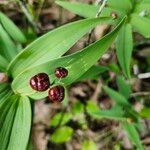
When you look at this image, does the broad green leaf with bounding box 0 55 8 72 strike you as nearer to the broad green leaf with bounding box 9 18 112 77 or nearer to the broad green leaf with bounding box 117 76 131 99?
the broad green leaf with bounding box 9 18 112 77

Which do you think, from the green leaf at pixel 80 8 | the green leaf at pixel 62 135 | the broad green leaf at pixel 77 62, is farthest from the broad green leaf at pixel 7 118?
the green leaf at pixel 62 135

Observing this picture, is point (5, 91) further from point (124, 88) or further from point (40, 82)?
point (124, 88)

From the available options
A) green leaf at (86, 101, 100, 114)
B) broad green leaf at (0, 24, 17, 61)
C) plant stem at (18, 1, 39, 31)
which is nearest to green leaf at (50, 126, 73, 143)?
green leaf at (86, 101, 100, 114)

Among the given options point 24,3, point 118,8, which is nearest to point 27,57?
point 118,8

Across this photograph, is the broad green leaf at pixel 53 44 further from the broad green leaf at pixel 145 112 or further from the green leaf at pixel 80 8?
the broad green leaf at pixel 145 112

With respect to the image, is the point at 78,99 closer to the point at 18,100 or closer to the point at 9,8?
the point at 9,8

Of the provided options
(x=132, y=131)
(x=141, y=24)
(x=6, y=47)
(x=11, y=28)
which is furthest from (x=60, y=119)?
(x=141, y=24)
